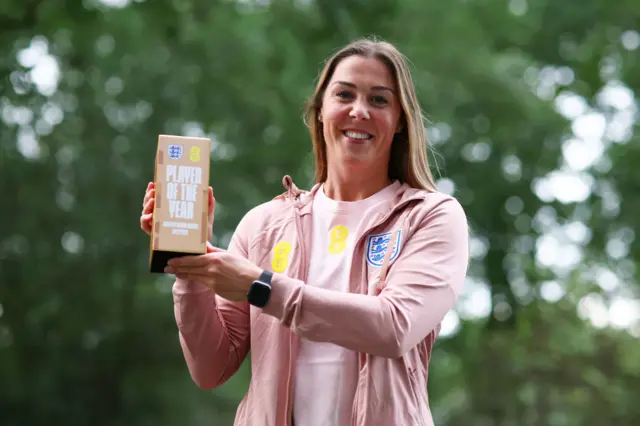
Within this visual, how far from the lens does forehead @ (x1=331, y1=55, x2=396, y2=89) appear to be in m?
2.47

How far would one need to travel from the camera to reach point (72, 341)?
12070 millimetres

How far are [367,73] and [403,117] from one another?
0.48ft

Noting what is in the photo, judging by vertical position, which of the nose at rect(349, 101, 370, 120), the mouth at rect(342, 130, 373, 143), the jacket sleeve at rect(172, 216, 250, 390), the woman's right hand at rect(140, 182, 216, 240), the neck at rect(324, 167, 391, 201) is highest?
the nose at rect(349, 101, 370, 120)

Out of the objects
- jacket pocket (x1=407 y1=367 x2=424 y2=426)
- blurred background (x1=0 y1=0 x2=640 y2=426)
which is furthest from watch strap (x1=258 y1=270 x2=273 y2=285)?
blurred background (x1=0 y1=0 x2=640 y2=426)

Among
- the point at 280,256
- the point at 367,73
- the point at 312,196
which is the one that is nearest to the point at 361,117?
the point at 367,73

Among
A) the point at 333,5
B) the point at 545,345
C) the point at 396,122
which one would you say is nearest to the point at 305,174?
the point at 333,5

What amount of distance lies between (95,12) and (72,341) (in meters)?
3.94

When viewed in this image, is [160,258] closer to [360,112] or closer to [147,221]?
[147,221]

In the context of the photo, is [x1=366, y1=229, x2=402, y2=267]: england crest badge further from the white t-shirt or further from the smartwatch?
the smartwatch

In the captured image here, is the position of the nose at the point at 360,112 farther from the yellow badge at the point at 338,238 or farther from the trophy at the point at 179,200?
the trophy at the point at 179,200

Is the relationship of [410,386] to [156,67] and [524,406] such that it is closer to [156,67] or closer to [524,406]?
[156,67]

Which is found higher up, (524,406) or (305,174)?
(305,174)

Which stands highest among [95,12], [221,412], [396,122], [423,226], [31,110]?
[95,12]

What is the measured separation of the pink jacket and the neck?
0.08m
